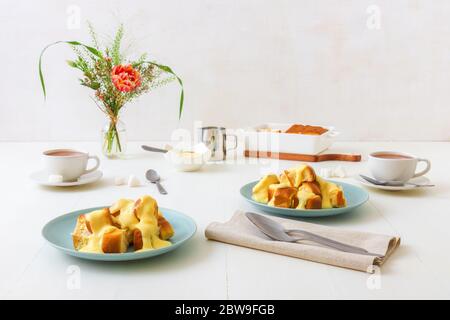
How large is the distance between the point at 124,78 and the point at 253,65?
24.7 inches

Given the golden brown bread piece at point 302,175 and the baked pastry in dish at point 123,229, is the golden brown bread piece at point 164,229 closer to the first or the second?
the baked pastry in dish at point 123,229

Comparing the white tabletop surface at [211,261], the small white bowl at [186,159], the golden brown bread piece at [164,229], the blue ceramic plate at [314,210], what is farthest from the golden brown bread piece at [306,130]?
the golden brown bread piece at [164,229]

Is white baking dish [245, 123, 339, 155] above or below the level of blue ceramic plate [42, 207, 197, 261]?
above

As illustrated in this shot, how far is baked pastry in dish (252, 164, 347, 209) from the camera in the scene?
45.2 inches

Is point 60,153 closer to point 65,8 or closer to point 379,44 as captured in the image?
point 65,8

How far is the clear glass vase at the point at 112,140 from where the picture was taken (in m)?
1.84

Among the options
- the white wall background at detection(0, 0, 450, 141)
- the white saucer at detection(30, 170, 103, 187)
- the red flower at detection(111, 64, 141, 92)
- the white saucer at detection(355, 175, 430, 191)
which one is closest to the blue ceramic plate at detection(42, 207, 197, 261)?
the white saucer at detection(30, 170, 103, 187)

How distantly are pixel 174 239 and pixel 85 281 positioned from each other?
0.60ft

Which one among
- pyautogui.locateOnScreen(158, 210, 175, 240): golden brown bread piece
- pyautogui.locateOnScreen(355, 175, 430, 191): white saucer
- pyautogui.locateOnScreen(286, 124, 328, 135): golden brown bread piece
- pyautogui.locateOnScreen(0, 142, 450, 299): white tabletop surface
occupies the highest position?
pyautogui.locateOnScreen(286, 124, 328, 135): golden brown bread piece

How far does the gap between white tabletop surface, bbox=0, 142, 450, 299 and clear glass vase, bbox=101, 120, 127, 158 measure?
0.37 m

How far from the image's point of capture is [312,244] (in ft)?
3.19

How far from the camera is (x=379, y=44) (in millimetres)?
2211

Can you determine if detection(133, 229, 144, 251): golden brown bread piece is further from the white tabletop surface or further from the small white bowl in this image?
the small white bowl
